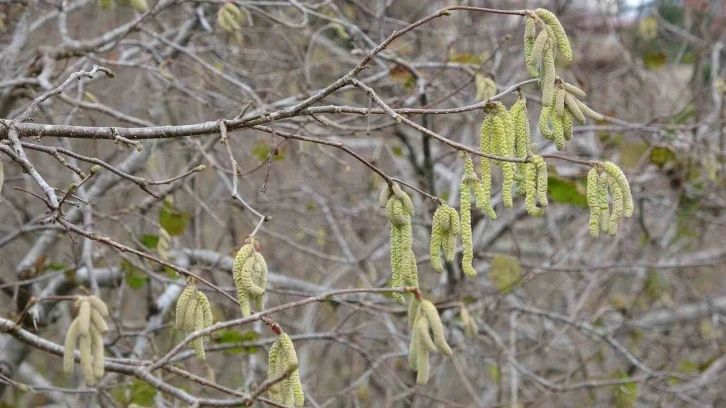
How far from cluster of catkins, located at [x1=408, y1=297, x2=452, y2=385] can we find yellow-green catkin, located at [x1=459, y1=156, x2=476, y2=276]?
0.17m

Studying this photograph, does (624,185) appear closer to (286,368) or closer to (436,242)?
(436,242)

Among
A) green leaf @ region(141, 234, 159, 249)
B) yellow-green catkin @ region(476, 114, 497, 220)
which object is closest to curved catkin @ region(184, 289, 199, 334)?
yellow-green catkin @ region(476, 114, 497, 220)

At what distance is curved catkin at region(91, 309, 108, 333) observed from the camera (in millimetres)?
1622

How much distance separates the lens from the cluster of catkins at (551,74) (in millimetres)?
1835

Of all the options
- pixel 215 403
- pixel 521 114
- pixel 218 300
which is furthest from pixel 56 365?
pixel 521 114

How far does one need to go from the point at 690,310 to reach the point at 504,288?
326 cm

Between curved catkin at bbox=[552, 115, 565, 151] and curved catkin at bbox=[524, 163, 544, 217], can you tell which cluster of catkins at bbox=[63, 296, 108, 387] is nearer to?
curved catkin at bbox=[524, 163, 544, 217]

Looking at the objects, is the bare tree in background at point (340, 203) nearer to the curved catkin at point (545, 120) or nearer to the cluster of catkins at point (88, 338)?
the curved catkin at point (545, 120)

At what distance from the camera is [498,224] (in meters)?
5.43

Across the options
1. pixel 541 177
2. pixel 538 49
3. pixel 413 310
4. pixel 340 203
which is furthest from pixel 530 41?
pixel 340 203

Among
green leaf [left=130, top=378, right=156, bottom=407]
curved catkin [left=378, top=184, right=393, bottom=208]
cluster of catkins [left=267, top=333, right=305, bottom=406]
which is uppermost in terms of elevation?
curved catkin [left=378, top=184, right=393, bottom=208]

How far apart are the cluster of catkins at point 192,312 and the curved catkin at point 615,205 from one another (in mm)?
969

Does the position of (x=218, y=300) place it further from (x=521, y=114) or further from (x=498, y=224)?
(x=521, y=114)

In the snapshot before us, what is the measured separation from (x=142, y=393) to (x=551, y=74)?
2129 millimetres
